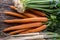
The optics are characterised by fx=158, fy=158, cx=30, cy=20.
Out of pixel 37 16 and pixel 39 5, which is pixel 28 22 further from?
pixel 39 5

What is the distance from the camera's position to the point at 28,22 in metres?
1.75

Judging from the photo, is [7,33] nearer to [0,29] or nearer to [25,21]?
[0,29]

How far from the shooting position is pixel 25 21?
172cm

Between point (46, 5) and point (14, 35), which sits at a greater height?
point (46, 5)

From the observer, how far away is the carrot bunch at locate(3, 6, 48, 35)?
1.72m

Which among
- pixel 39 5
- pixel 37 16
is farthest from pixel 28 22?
pixel 39 5

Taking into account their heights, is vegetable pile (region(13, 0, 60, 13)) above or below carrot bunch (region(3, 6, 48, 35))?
above

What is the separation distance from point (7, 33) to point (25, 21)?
0.79 feet

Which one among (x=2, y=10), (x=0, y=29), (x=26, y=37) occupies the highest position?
(x=2, y=10)

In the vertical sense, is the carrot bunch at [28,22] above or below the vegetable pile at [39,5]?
below

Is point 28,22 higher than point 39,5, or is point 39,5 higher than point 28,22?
point 39,5

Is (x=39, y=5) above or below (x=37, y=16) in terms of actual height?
above

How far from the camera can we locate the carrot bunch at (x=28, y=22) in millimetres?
1719

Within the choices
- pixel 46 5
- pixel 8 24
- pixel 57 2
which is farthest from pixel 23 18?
pixel 57 2
